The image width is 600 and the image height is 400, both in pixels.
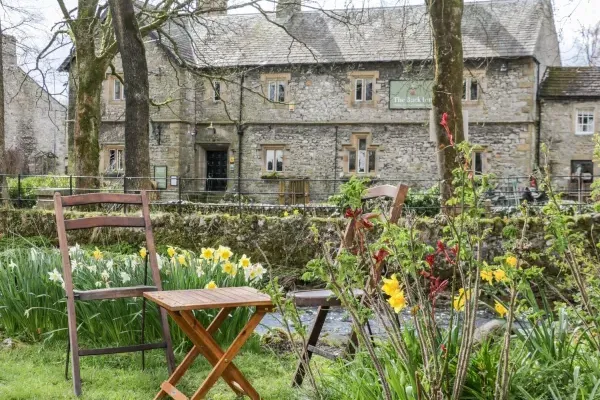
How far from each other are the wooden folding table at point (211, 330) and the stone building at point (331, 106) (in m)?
22.3

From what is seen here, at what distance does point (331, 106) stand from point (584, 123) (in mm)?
9304

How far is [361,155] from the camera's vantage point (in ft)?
92.6

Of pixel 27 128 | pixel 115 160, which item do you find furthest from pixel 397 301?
pixel 27 128

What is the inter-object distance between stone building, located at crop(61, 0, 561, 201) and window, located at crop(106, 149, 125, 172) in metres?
0.04

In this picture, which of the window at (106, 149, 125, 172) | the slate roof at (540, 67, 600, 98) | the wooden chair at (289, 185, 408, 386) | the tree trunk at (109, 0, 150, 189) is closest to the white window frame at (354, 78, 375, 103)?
the slate roof at (540, 67, 600, 98)

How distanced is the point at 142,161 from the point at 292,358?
875cm

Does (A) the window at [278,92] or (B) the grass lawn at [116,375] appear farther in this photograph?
(A) the window at [278,92]

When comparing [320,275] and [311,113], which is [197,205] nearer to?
[320,275]

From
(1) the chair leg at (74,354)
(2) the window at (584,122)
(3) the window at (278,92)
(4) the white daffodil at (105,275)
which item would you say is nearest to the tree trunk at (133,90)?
(4) the white daffodil at (105,275)

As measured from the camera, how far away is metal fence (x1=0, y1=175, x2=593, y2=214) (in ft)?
45.3

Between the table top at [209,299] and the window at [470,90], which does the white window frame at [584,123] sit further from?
the table top at [209,299]

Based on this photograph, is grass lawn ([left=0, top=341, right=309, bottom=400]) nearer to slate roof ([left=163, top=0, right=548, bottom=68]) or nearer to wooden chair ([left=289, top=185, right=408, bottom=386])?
wooden chair ([left=289, top=185, right=408, bottom=386])

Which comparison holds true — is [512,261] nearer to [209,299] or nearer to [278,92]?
[209,299]

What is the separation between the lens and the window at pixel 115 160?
30.6 m
